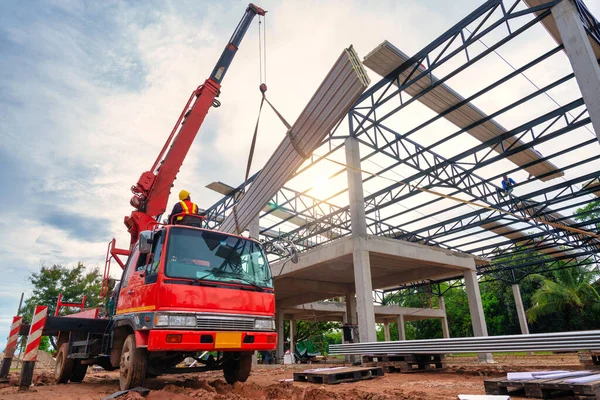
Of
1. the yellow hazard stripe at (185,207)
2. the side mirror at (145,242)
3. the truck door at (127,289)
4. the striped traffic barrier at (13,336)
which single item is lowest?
the striped traffic barrier at (13,336)

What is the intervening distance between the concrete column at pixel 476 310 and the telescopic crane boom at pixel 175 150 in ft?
38.0

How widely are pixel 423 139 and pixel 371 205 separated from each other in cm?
568

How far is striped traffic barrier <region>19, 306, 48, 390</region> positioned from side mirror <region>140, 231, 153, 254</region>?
282 centimetres

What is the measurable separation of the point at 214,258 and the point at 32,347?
3822mm

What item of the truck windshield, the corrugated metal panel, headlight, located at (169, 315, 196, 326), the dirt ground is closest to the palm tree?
the corrugated metal panel

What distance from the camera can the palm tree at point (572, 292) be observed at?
2928 centimetres

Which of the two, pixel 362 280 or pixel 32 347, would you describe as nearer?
pixel 32 347

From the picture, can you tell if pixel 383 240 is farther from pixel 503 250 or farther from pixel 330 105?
pixel 503 250

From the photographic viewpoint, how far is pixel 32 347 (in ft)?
21.7

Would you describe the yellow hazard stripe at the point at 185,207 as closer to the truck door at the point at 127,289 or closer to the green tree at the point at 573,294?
the truck door at the point at 127,289

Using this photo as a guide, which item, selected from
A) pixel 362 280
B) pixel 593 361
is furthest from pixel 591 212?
pixel 362 280

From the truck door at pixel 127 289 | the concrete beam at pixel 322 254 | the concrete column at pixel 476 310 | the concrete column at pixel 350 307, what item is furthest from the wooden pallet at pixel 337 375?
the concrete column at pixel 350 307

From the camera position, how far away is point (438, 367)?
351 inches

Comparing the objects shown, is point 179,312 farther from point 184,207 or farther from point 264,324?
point 184,207
